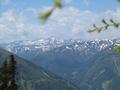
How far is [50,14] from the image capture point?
4.36 metres

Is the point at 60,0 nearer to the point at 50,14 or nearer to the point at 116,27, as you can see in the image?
the point at 50,14

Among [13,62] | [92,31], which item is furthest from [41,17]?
[13,62]

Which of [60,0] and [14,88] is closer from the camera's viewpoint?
[60,0]

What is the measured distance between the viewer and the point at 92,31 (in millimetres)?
6379

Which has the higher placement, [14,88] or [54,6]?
[54,6]

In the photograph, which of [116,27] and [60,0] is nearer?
[60,0]

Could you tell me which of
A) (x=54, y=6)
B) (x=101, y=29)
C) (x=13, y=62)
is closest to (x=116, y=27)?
(x=101, y=29)

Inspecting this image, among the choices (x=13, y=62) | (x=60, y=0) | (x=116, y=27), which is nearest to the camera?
(x=60, y=0)

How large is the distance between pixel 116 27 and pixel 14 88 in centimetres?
5120

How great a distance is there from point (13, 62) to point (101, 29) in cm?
4967

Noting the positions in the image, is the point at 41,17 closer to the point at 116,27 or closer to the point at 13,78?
the point at 116,27

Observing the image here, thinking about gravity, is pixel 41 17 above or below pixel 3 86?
above

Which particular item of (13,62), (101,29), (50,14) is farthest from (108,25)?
(13,62)

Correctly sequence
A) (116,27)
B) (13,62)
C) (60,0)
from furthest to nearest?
(13,62)
(116,27)
(60,0)
